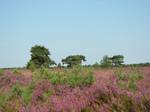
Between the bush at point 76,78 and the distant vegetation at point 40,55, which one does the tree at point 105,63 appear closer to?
the distant vegetation at point 40,55

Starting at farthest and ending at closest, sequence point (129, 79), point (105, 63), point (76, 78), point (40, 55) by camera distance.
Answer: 1. point (40, 55)
2. point (105, 63)
3. point (129, 79)
4. point (76, 78)

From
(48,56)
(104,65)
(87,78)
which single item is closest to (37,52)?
(48,56)

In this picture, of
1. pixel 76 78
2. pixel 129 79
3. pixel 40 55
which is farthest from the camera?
pixel 40 55

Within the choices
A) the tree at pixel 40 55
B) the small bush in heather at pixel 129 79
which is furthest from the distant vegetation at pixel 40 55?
the small bush in heather at pixel 129 79

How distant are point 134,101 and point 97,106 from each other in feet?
1.73

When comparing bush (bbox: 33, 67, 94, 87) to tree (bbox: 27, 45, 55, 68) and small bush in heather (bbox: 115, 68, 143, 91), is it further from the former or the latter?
tree (bbox: 27, 45, 55, 68)

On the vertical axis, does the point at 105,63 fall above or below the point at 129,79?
above

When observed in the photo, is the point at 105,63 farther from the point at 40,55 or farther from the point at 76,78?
the point at 76,78

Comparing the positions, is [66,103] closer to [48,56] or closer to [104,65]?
[104,65]

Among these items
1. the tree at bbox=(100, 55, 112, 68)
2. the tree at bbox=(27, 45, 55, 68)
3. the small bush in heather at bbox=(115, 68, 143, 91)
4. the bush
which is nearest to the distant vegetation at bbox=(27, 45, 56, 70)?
the tree at bbox=(27, 45, 55, 68)

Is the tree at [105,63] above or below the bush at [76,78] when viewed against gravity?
above

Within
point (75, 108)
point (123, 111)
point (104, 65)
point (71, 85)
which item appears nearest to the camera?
point (123, 111)

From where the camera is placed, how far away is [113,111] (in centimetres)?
442

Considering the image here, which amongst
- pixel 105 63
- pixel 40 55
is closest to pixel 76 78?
pixel 105 63
